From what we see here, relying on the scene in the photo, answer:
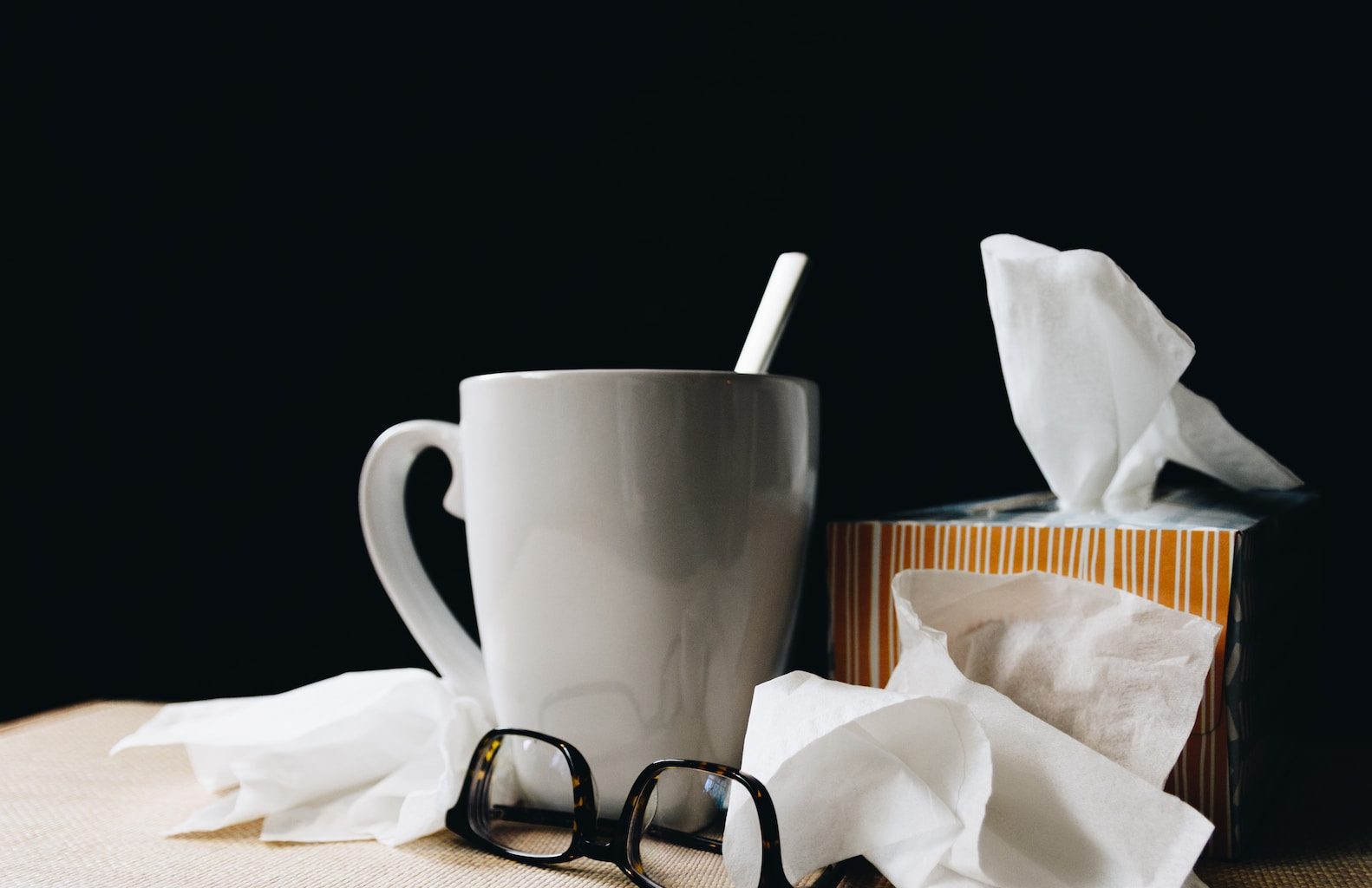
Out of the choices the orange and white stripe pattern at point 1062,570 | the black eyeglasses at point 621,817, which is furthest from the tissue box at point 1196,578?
the black eyeglasses at point 621,817

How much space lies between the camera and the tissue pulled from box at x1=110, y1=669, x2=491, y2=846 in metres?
0.46

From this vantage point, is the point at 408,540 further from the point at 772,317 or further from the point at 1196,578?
the point at 1196,578

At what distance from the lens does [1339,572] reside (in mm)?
606

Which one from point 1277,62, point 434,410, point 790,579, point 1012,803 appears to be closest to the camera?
point 1012,803

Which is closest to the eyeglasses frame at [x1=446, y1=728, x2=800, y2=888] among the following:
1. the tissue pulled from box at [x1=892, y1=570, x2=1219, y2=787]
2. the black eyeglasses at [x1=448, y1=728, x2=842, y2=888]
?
the black eyeglasses at [x1=448, y1=728, x2=842, y2=888]

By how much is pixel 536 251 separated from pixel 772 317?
0.80 ft

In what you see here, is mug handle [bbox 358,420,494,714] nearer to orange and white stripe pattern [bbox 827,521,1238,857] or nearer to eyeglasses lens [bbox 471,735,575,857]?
eyeglasses lens [bbox 471,735,575,857]

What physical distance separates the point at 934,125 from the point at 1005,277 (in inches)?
8.9

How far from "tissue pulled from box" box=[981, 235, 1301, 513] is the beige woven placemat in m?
0.21

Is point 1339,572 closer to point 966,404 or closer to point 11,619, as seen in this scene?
point 966,404

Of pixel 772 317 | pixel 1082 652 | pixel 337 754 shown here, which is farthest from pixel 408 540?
pixel 1082 652

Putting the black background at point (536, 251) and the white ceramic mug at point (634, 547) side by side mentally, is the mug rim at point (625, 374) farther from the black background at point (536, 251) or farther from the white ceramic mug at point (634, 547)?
the black background at point (536, 251)

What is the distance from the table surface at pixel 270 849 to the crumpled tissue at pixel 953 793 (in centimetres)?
4

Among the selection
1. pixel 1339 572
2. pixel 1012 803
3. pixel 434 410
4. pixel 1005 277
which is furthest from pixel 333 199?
pixel 1339 572
